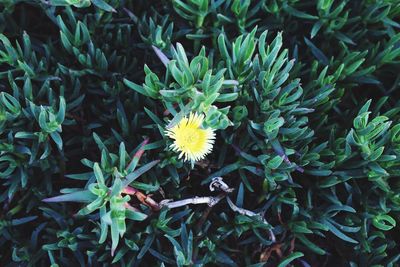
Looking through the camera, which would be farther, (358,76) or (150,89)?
(358,76)

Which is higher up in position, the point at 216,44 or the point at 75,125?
the point at 216,44

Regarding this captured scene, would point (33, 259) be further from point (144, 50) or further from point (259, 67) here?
point (259, 67)

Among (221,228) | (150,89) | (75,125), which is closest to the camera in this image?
(150,89)

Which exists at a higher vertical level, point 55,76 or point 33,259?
point 55,76

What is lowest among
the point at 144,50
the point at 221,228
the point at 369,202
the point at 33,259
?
the point at 33,259

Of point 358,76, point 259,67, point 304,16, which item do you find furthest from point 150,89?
point 358,76

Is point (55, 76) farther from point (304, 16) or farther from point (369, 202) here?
point (369, 202)

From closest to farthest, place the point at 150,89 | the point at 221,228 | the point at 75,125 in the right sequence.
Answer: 1. the point at 150,89
2. the point at 221,228
3. the point at 75,125

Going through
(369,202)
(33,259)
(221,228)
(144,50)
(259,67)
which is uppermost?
(259,67)

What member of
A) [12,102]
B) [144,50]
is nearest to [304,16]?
[144,50]
